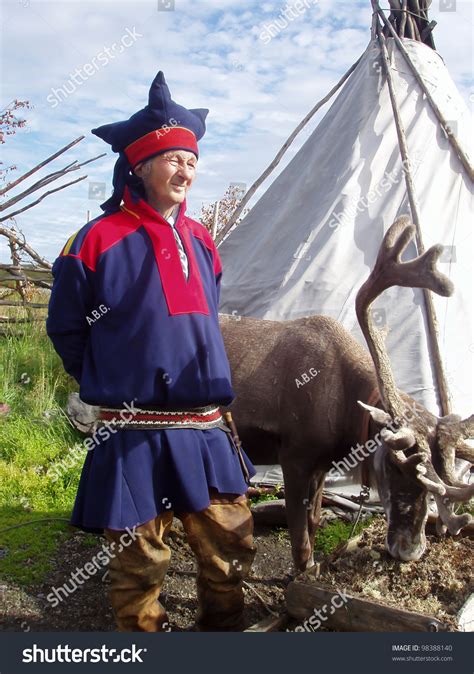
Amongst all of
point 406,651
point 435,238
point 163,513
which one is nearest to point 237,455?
point 163,513

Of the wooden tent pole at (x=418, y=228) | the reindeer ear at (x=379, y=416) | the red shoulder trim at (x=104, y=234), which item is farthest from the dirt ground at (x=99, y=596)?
the red shoulder trim at (x=104, y=234)

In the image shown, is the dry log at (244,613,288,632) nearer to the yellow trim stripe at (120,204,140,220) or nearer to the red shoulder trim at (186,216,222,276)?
the red shoulder trim at (186,216,222,276)

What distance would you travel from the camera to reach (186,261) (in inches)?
113

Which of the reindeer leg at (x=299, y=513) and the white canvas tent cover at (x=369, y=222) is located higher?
the white canvas tent cover at (x=369, y=222)

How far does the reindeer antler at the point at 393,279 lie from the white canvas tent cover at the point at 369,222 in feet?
5.76

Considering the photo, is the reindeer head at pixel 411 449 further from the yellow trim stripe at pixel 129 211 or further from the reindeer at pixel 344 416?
the yellow trim stripe at pixel 129 211

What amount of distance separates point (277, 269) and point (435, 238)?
5.01 feet

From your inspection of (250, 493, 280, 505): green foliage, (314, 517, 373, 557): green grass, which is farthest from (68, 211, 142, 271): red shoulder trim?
(250, 493, 280, 505): green foliage

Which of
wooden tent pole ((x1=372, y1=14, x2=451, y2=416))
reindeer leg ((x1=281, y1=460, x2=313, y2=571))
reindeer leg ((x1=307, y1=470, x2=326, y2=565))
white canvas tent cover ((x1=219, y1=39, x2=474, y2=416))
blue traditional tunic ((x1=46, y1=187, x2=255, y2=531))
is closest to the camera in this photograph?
blue traditional tunic ((x1=46, y1=187, x2=255, y2=531))

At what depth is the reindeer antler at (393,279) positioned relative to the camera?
3.13 meters

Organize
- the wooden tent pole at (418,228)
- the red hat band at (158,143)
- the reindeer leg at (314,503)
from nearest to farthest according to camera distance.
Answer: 1. the red hat band at (158,143)
2. the reindeer leg at (314,503)
3. the wooden tent pole at (418,228)

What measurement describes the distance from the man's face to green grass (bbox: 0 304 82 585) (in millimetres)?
2577

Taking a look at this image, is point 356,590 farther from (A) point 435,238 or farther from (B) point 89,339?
(A) point 435,238

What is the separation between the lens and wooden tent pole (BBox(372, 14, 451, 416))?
5141 millimetres
